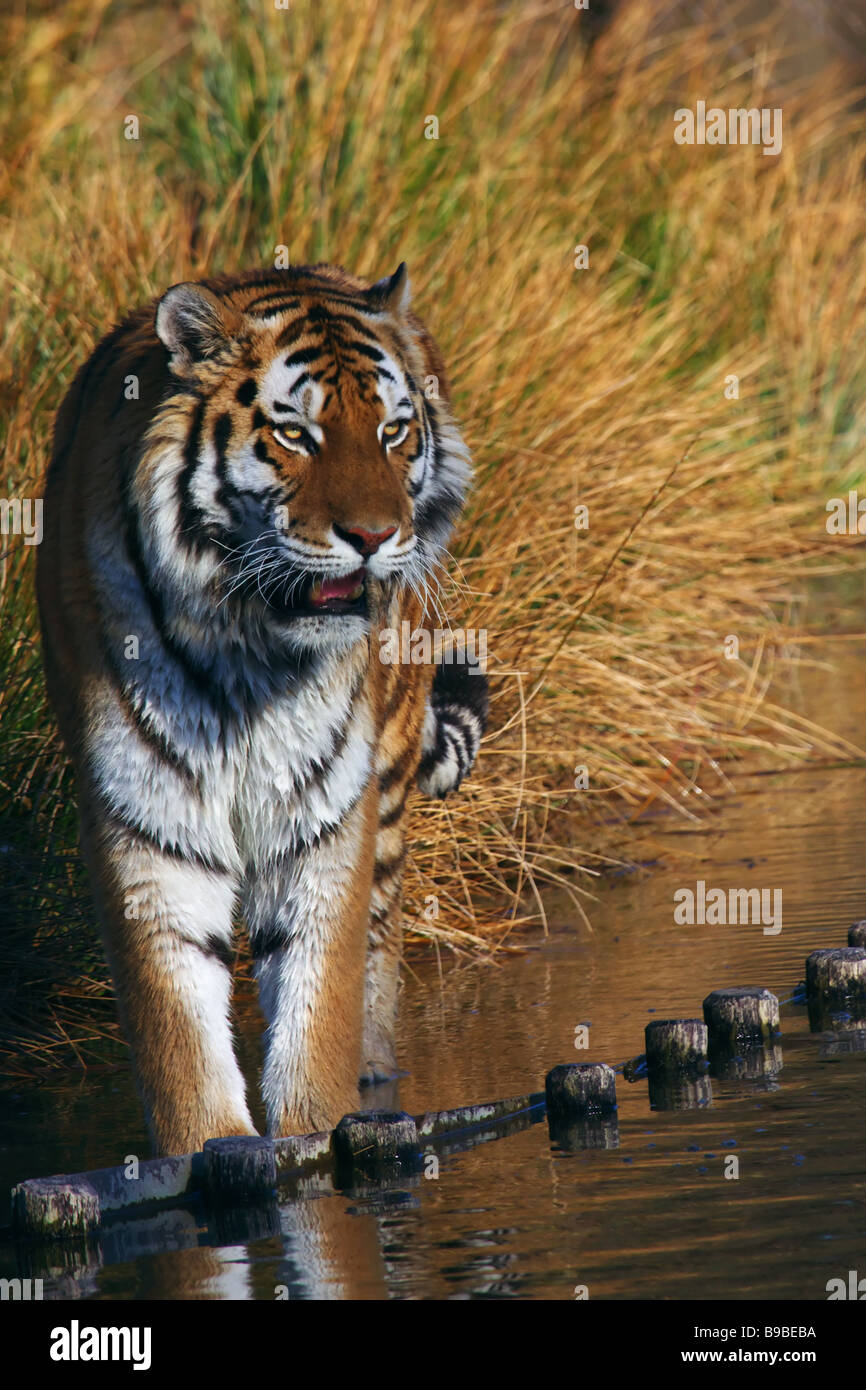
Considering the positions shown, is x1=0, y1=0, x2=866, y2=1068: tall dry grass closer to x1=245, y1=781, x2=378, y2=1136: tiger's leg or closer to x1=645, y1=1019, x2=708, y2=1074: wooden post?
→ x1=245, y1=781, x2=378, y2=1136: tiger's leg

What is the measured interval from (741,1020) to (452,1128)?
73 centimetres

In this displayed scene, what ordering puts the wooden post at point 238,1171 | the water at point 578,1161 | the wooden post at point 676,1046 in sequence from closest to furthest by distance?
the water at point 578,1161 < the wooden post at point 238,1171 < the wooden post at point 676,1046

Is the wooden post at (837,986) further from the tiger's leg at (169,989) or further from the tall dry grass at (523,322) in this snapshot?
the tiger's leg at (169,989)

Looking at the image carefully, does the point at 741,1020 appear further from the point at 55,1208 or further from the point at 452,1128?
the point at 55,1208

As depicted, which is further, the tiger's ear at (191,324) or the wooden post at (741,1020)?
the wooden post at (741,1020)

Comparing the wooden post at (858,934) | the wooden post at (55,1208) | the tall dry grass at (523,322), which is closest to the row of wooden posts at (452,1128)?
Answer: the wooden post at (55,1208)

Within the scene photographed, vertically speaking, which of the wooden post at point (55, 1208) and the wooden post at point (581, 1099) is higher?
the wooden post at point (581, 1099)

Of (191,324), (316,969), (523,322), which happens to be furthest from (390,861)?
(523,322)

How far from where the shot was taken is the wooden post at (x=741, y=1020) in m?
4.16

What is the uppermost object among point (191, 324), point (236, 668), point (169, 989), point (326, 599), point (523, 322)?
point (523, 322)

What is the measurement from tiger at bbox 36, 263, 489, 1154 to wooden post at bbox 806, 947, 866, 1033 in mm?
1045

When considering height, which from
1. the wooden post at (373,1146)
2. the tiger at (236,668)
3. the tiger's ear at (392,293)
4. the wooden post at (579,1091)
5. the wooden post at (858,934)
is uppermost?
the tiger's ear at (392,293)

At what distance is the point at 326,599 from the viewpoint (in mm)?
3787

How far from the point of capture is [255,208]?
8.05m
